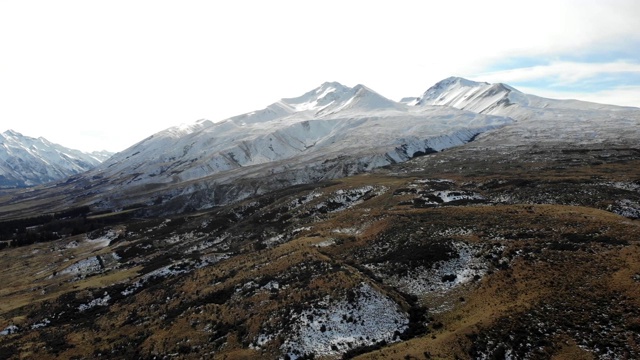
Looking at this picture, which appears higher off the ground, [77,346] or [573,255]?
[573,255]

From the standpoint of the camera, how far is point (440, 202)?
8269cm

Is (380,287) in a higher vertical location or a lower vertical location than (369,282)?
lower

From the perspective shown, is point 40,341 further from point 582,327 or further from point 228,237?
point 582,327

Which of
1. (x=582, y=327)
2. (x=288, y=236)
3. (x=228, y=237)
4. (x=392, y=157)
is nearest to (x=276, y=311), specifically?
(x=582, y=327)

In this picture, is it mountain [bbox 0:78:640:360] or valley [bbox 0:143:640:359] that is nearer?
valley [bbox 0:143:640:359]

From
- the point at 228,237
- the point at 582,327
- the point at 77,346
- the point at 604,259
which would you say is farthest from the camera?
the point at 228,237

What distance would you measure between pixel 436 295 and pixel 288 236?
39663 millimetres

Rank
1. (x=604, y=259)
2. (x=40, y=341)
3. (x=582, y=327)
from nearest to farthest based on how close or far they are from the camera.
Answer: (x=582, y=327) → (x=604, y=259) → (x=40, y=341)

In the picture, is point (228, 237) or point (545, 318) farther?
point (228, 237)

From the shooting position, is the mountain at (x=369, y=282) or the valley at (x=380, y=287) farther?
the mountain at (x=369, y=282)

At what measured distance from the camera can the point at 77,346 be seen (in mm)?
45844

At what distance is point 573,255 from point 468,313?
15642mm

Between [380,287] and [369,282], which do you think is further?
[380,287]

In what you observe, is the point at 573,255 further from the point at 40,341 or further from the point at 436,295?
the point at 40,341
